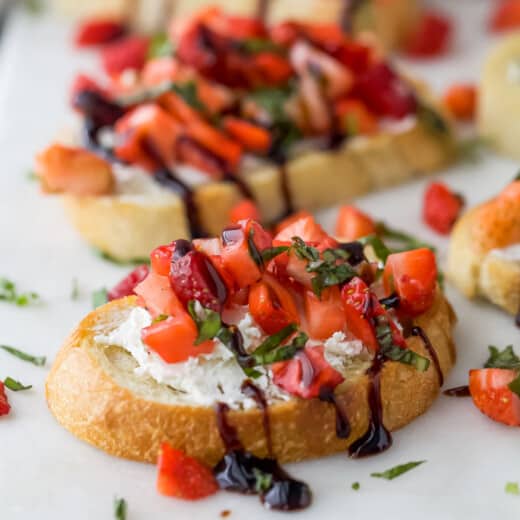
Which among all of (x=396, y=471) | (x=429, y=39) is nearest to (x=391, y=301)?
(x=396, y=471)

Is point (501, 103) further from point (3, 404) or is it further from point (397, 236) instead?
point (3, 404)

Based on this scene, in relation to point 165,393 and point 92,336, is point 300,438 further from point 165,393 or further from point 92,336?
point 92,336

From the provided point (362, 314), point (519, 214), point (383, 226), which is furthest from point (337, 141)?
point (362, 314)

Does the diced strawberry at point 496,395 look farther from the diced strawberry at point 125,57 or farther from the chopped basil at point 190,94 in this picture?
the diced strawberry at point 125,57

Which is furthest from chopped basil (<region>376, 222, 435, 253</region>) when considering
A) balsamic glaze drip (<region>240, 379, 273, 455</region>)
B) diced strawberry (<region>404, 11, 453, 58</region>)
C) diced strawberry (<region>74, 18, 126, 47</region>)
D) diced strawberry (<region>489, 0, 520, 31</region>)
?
diced strawberry (<region>74, 18, 126, 47</region>)

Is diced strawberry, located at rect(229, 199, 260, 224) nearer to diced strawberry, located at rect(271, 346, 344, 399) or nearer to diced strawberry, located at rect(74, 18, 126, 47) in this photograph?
diced strawberry, located at rect(271, 346, 344, 399)

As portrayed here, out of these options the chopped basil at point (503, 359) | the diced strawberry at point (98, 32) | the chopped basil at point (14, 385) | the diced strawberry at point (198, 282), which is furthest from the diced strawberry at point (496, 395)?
the diced strawberry at point (98, 32)

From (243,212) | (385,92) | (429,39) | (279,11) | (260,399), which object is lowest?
(260,399)
